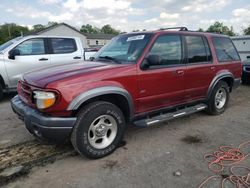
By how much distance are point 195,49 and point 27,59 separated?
193 inches

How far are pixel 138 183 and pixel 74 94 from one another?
1392mm

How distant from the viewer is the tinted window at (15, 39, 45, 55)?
7.60 meters

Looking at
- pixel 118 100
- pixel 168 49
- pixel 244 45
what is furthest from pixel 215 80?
pixel 244 45

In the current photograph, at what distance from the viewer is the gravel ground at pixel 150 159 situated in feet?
10.5

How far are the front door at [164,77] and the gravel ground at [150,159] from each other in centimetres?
62

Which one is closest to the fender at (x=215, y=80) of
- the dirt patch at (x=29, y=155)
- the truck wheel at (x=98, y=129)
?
the truck wheel at (x=98, y=129)

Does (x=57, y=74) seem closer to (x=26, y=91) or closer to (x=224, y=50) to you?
(x=26, y=91)

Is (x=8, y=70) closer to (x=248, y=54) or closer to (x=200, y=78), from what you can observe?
(x=200, y=78)

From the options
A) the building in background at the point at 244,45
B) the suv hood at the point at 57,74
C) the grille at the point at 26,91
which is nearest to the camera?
the suv hood at the point at 57,74

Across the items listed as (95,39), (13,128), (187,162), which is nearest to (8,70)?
(13,128)

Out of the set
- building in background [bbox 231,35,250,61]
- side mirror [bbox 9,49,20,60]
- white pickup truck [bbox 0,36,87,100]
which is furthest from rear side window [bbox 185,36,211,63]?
building in background [bbox 231,35,250,61]

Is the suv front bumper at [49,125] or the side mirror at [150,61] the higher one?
the side mirror at [150,61]

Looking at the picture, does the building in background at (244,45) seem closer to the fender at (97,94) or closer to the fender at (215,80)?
the fender at (215,80)

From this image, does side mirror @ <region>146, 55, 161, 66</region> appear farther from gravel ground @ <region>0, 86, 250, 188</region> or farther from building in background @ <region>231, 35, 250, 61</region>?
building in background @ <region>231, 35, 250, 61</region>
